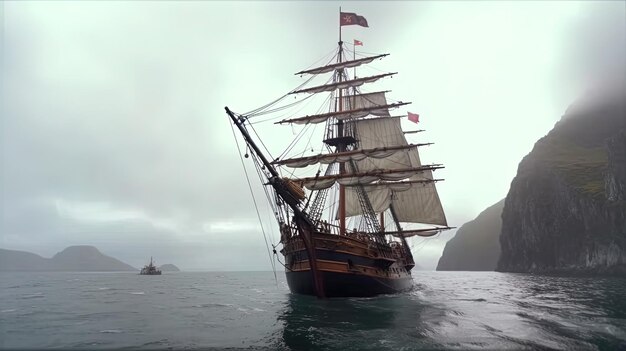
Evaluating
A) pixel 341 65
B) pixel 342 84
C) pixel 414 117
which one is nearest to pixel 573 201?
pixel 414 117

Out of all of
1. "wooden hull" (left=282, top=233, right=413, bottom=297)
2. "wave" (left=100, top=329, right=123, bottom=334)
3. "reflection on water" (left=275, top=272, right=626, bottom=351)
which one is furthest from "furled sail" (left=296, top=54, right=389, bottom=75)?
"wave" (left=100, top=329, right=123, bottom=334)

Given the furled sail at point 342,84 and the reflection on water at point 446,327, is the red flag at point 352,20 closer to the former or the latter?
the furled sail at point 342,84

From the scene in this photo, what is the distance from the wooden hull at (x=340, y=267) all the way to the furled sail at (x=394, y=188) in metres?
16.3

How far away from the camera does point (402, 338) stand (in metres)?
12.9

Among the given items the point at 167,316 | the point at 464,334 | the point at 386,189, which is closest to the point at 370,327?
the point at 464,334

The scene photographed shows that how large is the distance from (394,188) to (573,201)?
7834 cm

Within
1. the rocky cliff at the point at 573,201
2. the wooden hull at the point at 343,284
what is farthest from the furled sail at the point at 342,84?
the rocky cliff at the point at 573,201

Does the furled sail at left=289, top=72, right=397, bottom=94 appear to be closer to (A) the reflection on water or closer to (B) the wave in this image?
(A) the reflection on water

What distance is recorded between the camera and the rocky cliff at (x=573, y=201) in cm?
8600

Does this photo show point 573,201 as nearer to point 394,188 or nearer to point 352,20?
point 394,188

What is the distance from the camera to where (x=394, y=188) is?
1822 inches

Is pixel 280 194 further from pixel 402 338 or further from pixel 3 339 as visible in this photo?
pixel 3 339

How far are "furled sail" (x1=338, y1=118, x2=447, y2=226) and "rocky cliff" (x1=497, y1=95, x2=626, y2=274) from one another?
59115 mm

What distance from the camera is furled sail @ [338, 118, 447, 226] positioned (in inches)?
1788
